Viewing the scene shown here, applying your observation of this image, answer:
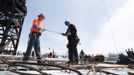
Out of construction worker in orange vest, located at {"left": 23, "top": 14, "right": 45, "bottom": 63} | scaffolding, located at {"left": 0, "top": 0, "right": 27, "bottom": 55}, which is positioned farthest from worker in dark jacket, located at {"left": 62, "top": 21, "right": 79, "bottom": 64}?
scaffolding, located at {"left": 0, "top": 0, "right": 27, "bottom": 55}

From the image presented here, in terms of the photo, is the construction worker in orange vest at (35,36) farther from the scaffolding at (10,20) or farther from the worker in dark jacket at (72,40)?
the scaffolding at (10,20)

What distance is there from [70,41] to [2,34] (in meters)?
14.2

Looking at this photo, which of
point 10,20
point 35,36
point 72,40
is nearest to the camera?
point 35,36

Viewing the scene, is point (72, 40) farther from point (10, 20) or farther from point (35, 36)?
point (10, 20)

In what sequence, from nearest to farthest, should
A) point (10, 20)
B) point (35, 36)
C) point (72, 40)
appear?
point (35, 36) < point (72, 40) < point (10, 20)

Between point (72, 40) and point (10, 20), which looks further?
point (10, 20)

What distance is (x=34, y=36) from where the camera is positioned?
9602 millimetres

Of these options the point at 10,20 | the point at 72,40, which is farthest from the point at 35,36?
the point at 10,20

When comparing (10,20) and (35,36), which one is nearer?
(35,36)

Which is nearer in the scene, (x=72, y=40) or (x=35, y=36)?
(x=35, y=36)

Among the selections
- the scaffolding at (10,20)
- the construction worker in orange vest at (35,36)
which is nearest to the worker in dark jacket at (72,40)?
the construction worker in orange vest at (35,36)

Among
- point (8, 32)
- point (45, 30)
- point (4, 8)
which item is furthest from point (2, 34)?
point (45, 30)

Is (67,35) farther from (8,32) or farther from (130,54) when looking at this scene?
(8,32)

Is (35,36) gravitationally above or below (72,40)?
above
